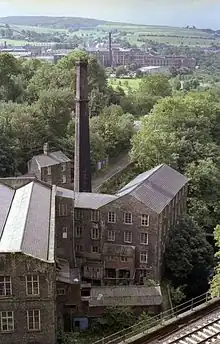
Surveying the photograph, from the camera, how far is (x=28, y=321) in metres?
23.6

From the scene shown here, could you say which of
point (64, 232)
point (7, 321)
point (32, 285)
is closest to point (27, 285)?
point (32, 285)

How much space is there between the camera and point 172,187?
35281 millimetres

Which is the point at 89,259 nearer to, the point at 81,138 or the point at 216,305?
the point at 81,138

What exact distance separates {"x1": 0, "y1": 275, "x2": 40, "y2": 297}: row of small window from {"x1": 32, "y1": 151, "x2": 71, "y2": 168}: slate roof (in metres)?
18.9

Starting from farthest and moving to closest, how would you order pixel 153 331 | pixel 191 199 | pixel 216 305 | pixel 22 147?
1. pixel 22 147
2. pixel 191 199
3. pixel 216 305
4. pixel 153 331

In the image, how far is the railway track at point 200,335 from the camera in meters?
15.0

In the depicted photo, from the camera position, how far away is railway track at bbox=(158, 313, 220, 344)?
49.2 feet

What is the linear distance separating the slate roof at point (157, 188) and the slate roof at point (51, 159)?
921 centimetres

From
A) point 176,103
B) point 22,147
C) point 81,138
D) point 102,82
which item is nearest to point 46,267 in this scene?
point 81,138

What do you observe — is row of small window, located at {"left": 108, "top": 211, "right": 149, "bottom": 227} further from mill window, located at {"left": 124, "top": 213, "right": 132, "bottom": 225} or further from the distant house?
the distant house

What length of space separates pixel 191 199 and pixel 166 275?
8555 mm

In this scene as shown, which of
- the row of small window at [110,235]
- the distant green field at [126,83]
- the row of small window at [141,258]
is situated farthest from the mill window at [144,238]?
the distant green field at [126,83]

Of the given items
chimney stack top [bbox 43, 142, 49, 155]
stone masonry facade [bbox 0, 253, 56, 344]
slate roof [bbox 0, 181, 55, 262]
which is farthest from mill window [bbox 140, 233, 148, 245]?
chimney stack top [bbox 43, 142, 49, 155]

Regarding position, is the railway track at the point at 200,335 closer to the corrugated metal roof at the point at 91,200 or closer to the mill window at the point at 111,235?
the corrugated metal roof at the point at 91,200
